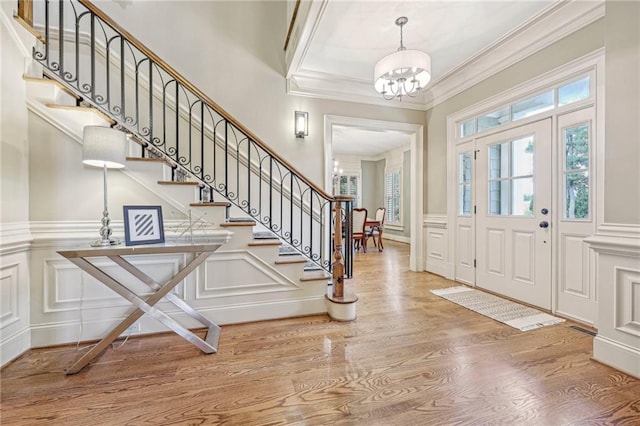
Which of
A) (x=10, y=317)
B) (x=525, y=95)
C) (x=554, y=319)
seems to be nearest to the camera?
(x=10, y=317)

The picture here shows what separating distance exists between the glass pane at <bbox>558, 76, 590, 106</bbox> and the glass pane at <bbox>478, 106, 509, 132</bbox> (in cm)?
59

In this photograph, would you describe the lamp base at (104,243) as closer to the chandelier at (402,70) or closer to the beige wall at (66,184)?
the beige wall at (66,184)

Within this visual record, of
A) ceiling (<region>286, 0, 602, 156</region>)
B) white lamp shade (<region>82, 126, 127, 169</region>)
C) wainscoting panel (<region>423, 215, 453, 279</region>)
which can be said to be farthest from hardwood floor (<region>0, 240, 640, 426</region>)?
ceiling (<region>286, 0, 602, 156</region>)

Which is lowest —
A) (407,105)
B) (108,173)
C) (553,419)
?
(553,419)

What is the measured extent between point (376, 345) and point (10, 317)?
8.55 feet

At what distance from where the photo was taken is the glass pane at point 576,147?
2.60 metres

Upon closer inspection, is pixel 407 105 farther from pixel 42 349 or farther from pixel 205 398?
pixel 42 349

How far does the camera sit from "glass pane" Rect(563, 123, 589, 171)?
2598 mm

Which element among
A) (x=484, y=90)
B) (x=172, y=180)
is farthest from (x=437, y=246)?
(x=172, y=180)

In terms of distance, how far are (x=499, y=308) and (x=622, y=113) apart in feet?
6.68

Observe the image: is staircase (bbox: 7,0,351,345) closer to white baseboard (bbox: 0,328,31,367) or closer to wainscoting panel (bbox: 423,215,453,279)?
white baseboard (bbox: 0,328,31,367)

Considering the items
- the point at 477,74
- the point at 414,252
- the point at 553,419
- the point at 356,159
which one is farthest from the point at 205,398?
the point at 356,159

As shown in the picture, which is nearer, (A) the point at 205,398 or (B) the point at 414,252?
(A) the point at 205,398

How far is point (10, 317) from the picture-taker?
1.91m
